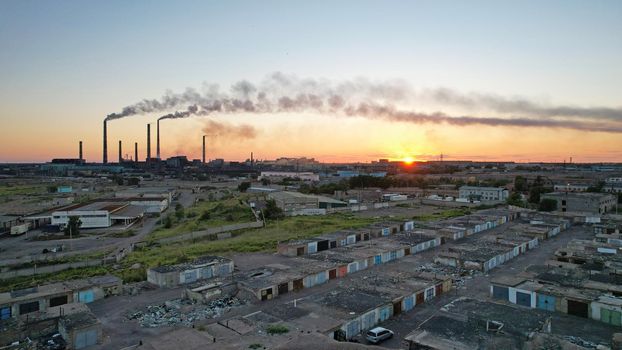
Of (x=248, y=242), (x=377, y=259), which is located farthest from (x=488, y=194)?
(x=377, y=259)

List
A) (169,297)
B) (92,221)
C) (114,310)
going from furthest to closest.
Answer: (92,221) < (169,297) < (114,310)

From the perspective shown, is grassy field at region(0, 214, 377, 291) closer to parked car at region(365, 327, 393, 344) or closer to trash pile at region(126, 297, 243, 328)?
trash pile at region(126, 297, 243, 328)

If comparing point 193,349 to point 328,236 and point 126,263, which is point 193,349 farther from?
point 328,236

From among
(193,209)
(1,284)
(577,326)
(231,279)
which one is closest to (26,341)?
(231,279)

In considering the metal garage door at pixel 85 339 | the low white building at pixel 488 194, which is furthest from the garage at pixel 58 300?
the low white building at pixel 488 194

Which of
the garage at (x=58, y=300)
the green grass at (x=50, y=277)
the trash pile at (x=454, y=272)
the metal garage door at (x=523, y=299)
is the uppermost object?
the metal garage door at (x=523, y=299)

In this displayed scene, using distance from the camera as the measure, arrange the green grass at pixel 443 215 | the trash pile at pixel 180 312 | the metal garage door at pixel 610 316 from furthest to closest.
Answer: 1. the green grass at pixel 443 215
2. the trash pile at pixel 180 312
3. the metal garage door at pixel 610 316

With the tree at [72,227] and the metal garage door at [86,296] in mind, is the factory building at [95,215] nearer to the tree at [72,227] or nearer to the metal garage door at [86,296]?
the tree at [72,227]
